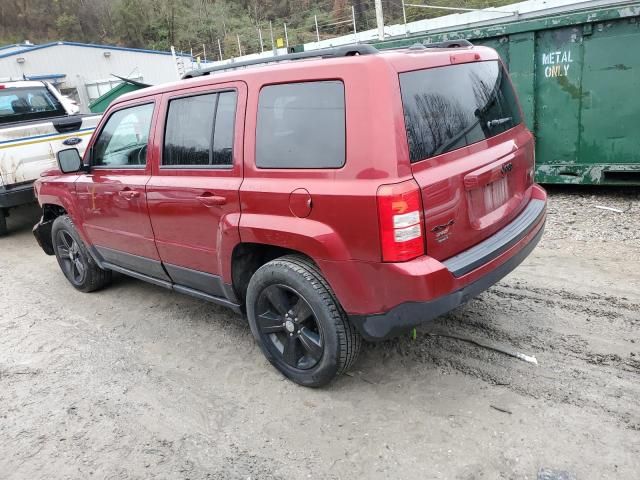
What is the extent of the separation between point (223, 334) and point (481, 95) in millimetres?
2492

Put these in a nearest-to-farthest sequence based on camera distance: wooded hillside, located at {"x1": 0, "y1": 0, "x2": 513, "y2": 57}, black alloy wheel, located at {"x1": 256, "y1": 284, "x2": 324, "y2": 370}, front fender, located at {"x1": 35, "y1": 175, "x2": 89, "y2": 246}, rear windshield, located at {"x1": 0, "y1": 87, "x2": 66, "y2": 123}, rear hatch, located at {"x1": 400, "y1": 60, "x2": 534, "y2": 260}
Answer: rear hatch, located at {"x1": 400, "y1": 60, "x2": 534, "y2": 260} → black alloy wheel, located at {"x1": 256, "y1": 284, "x2": 324, "y2": 370} → front fender, located at {"x1": 35, "y1": 175, "x2": 89, "y2": 246} → rear windshield, located at {"x1": 0, "y1": 87, "x2": 66, "y2": 123} → wooded hillside, located at {"x1": 0, "y1": 0, "x2": 513, "y2": 57}

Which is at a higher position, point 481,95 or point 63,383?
point 481,95

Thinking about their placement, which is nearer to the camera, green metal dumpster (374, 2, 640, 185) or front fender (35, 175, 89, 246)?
front fender (35, 175, 89, 246)

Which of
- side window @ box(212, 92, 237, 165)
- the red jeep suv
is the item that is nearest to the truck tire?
the red jeep suv

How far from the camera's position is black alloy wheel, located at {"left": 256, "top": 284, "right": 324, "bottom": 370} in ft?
10.0

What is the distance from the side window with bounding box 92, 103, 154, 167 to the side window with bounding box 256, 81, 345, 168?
121 centimetres

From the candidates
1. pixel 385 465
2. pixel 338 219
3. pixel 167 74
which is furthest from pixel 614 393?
pixel 167 74

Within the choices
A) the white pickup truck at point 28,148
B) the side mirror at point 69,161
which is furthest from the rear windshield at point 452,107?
the white pickup truck at point 28,148

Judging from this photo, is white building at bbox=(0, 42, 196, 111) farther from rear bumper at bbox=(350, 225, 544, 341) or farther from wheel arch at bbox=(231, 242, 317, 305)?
rear bumper at bbox=(350, 225, 544, 341)

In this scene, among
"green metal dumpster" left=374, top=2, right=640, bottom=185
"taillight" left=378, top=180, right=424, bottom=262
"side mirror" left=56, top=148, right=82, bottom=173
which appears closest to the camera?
"taillight" left=378, top=180, right=424, bottom=262

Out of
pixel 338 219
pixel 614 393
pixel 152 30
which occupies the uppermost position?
pixel 152 30

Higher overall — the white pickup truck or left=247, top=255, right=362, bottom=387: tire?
the white pickup truck

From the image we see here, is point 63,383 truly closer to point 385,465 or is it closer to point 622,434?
point 385,465

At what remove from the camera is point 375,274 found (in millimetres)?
2629
